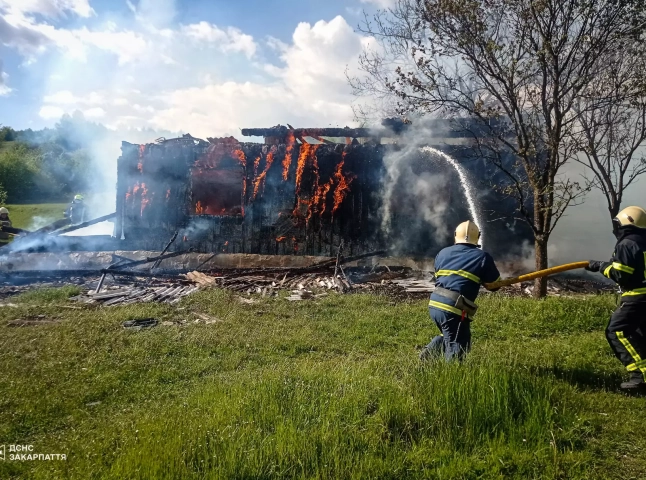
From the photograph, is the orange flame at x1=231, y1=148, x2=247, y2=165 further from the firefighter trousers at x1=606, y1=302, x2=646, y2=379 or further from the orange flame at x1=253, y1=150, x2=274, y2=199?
the firefighter trousers at x1=606, y1=302, x2=646, y2=379

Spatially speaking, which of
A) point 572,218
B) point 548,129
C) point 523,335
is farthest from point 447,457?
point 572,218

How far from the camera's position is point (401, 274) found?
1377 centimetres

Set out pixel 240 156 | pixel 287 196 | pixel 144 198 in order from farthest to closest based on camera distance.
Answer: pixel 144 198 < pixel 240 156 < pixel 287 196

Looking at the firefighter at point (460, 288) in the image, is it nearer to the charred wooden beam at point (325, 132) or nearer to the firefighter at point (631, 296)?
the firefighter at point (631, 296)

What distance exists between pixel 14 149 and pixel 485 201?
5444cm

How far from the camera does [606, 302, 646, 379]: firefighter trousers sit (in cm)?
532

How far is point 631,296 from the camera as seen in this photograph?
5449 mm

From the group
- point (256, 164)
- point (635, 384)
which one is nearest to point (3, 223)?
point (256, 164)

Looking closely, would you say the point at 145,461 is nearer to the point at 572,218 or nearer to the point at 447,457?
the point at 447,457

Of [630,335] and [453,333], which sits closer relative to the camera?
[630,335]

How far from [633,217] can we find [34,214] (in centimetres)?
3958

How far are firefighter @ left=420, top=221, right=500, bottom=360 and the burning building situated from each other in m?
9.73

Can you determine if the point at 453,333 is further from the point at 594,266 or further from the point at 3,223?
the point at 3,223

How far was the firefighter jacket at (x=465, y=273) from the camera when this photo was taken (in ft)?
18.1
